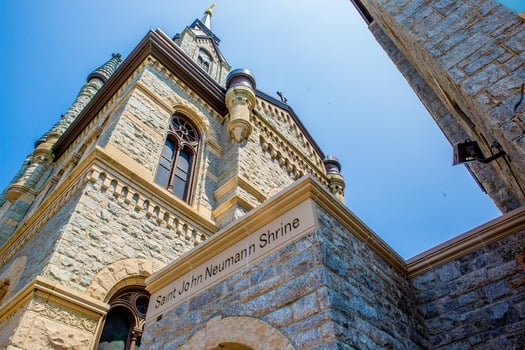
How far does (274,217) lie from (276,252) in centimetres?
41

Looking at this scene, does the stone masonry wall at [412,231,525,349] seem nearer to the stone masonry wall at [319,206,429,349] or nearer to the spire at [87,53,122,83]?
the stone masonry wall at [319,206,429,349]

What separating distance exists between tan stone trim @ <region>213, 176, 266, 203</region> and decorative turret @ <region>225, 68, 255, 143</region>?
189 cm

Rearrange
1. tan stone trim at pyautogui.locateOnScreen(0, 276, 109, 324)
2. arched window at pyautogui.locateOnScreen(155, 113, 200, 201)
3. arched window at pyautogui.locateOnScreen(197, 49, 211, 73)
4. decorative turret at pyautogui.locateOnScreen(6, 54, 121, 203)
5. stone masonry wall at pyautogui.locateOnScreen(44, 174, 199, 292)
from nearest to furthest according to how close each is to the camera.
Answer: tan stone trim at pyautogui.locateOnScreen(0, 276, 109, 324) < stone masonry wall at pyautogui.locateOnScreen(44, 174, 199, 292) < arched window at pyautogui.locateOnScreen(155, 113, 200, 201) < decorative turret at pyautogui.locateOnScreen(6, 54, 121, 203) < arched window at pyautogui.locateOnScreen(197, 49, 211, 73)

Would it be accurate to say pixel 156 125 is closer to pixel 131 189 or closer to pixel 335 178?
pixel 131 189

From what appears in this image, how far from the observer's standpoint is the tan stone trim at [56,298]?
5387 millimetres

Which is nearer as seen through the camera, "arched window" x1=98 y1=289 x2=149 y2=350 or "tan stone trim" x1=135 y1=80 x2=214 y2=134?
"arched window" x1=98 y1=289 x2=149 y2=350

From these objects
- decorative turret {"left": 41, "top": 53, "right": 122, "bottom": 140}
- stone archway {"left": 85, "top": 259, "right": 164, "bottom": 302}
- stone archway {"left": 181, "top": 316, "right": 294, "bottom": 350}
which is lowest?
stone archway {"left": 181, "top": 316, "right": 294, "bottom": 350}

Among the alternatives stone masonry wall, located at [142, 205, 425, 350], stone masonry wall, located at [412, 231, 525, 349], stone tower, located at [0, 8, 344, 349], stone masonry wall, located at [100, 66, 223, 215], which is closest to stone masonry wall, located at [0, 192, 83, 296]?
stone tower, located at [0, 8, 344, 349]

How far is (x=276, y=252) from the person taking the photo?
139 inches

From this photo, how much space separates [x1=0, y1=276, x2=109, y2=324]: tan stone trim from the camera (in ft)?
17.7

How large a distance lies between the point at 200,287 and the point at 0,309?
3.92m

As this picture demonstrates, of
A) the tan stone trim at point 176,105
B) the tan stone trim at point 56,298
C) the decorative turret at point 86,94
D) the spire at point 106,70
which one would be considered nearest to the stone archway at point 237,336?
the tan stone trim at point 56,298

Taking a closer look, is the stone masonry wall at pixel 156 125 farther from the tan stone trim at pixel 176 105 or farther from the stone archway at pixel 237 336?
the stone archway at pixel 237 336

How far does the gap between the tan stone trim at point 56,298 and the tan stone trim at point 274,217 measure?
1.56 meters
